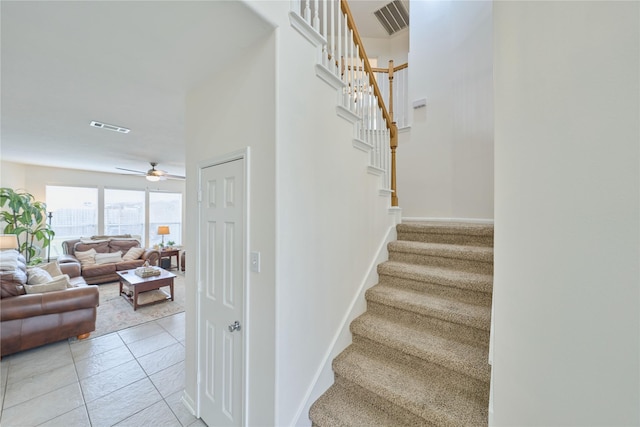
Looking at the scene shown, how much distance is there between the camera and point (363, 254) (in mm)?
2193

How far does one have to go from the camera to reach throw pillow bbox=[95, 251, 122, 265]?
5461mm

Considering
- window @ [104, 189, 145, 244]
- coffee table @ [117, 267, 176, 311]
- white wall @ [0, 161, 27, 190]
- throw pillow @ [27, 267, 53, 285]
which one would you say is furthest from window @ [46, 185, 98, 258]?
throw pillow @ [27, 267, 53, 285]

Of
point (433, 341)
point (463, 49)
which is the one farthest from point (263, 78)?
point (463, 49)

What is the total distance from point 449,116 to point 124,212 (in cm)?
808

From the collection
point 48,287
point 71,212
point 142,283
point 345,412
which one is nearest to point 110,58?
point 345,412

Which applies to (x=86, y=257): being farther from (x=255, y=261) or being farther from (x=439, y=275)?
(x=439, y=275)

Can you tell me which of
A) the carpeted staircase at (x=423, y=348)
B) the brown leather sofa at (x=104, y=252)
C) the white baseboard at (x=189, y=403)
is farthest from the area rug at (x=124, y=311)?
the carpeted staircase at (x=423, y=348)

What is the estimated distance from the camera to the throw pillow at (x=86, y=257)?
5.30 meters

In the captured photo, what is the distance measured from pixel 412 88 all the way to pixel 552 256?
382 centimetres

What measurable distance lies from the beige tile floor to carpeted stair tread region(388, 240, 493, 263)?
2.22 metres

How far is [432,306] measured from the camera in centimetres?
185

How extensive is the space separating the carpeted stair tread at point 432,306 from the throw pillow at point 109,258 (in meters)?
6.17

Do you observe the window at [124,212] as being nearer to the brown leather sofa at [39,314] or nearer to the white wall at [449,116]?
the brown leather sofa at [39,314]

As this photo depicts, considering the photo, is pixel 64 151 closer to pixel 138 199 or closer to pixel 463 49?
pixel 138 199
